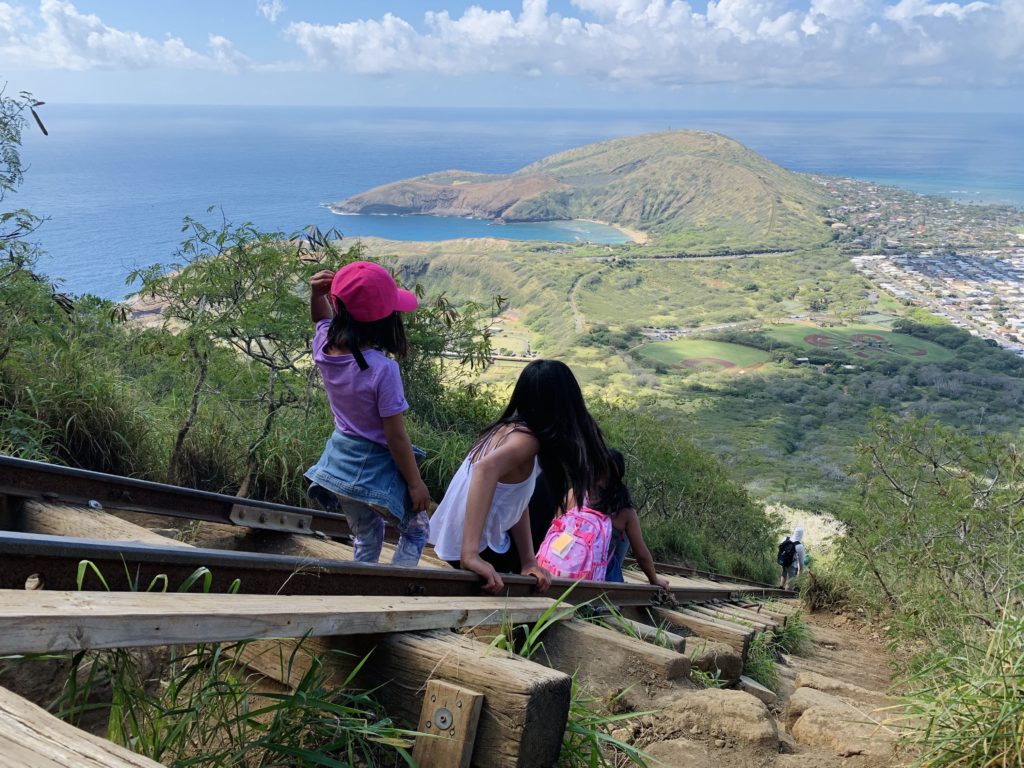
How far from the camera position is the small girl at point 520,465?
281cm

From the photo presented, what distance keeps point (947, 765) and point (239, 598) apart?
181cm

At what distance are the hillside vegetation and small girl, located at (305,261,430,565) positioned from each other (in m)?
155

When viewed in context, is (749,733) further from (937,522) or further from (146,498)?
(937,522)

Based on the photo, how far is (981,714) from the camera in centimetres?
228

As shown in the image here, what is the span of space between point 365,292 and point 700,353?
93.6 m

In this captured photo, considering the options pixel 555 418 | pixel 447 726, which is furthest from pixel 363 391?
pixel 447 726

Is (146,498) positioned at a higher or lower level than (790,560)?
higher

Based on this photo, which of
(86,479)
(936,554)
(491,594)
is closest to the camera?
(491,594)

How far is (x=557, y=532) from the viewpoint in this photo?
410 cm

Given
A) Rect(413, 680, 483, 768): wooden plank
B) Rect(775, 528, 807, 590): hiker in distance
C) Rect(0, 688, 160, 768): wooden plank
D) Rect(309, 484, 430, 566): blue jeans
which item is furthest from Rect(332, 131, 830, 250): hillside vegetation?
Rect(0, 688, 160, 768): wooden plank

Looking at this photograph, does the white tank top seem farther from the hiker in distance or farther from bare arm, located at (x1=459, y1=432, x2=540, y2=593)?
the hiker in distance

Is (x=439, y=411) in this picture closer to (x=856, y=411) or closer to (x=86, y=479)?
(x=86, y=479)

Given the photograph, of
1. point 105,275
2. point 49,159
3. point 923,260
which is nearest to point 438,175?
point 49,159

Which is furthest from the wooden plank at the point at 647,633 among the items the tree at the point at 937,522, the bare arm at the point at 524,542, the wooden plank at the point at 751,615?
the wooden plank at the point at 751,615
